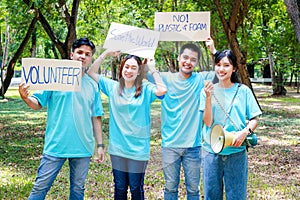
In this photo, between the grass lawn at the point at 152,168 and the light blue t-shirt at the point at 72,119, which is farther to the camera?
the grass lawn at the point at 152,168

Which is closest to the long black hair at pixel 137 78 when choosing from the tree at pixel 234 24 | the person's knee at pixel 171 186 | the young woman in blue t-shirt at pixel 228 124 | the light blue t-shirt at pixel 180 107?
the light blue t-shirt at pixel 180 107

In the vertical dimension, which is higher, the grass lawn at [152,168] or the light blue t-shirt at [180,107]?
the light blue t-shirt at [180,107]

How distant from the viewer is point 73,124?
3045 mm

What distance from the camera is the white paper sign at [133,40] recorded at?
2.62 metres

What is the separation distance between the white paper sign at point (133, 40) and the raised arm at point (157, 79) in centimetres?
5

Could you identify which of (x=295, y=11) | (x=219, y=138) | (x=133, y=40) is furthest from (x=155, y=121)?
(x=295, y=11)

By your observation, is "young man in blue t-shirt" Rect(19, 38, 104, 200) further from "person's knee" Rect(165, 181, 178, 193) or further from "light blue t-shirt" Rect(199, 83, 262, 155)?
"light blue t-shirt" Rect(199, 83, 262, 155)

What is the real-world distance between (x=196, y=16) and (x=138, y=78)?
588 mm

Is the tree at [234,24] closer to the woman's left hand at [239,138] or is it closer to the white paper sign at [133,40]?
the woman's left hand at [239,138]

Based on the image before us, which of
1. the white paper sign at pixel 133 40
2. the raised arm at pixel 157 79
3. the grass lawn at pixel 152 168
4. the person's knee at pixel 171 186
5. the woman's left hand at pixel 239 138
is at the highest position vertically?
the white paper sign at pixel 133 40

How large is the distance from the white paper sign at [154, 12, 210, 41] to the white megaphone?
63cm

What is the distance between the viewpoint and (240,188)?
3148 millimetres

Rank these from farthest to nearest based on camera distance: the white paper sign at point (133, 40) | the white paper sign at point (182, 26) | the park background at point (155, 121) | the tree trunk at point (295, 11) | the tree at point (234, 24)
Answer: the tree at point (234, 24)
the tree trunk at point (295, 11)
the park background at point (155, 121)
the white paper sign at point (182, 26)
the white paper sign at point (133, 40)

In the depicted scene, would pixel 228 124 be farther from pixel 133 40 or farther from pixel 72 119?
pixel 72 119
